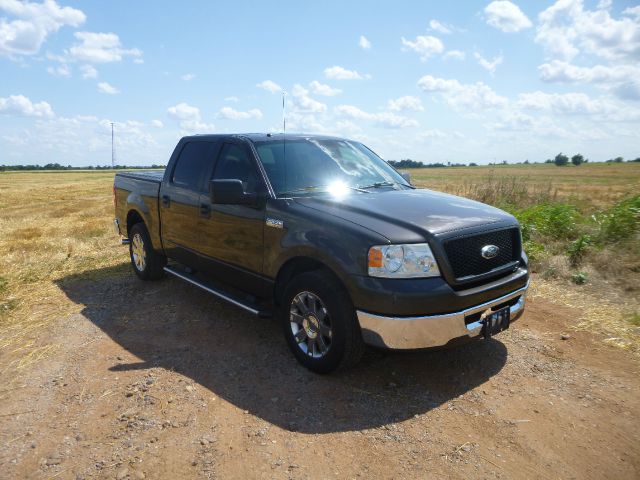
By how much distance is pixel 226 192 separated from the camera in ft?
13.3

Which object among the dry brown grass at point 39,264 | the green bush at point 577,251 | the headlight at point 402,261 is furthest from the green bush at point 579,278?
the dry brown grass at point 39,264

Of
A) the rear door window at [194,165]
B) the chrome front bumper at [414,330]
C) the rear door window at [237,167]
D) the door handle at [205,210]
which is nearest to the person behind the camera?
the chrome front bumper at [414,330]

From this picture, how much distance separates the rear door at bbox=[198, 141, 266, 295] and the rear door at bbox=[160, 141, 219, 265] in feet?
0.51

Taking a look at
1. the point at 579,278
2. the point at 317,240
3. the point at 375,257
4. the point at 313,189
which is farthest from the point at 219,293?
the point at 579,278

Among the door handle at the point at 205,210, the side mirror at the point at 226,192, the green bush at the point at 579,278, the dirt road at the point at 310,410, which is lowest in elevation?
the dirt road at the point at 310,410

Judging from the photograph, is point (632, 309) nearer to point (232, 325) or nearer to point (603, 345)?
point (603, 345)

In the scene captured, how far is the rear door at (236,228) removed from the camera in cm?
439

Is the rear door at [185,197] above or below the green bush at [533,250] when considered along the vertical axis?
above

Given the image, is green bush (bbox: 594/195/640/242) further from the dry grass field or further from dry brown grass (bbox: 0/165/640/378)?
dry brown grass (bbox: 0/165/640/378)

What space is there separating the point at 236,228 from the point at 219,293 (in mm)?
673

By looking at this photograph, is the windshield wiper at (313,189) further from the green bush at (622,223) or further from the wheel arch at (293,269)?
the green bush at (622,223)

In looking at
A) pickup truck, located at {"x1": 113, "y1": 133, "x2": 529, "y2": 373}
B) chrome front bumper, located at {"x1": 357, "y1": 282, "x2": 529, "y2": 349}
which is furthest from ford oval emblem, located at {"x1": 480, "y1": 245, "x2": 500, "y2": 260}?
chrome front bumper, located at {"x1": 357, "y1": 282, "x2": 529, "y2": 349}

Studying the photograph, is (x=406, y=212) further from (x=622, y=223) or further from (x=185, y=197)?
(x=622, y=223)

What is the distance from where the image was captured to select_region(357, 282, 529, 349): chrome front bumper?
3.33m
